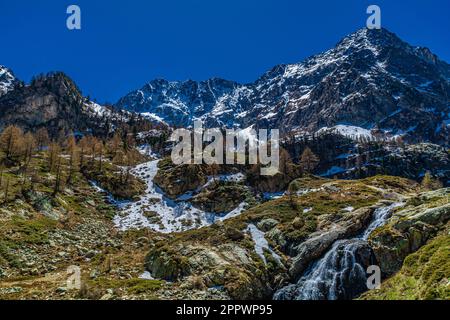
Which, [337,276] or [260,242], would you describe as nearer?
[337,276]

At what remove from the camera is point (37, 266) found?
5916 centimetres

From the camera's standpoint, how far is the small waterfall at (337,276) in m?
51.3

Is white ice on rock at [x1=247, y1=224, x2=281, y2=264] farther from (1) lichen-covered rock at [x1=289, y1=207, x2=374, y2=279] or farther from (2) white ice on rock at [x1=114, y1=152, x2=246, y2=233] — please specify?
(2) white ice on rock at [x1=114, y1=152, x2=246, y2=233]

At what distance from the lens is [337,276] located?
173 feet

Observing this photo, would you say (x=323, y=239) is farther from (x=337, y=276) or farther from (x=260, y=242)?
(x=260, y=242)

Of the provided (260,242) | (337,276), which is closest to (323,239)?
(337,276)

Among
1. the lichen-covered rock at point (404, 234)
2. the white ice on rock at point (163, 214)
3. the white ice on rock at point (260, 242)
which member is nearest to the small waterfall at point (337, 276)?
the lichen-covered rock at point (404, 234)

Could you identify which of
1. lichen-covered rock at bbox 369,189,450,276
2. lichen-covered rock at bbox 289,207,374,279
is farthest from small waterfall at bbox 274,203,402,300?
lichen-covered rock at bbox 369,189,450,276

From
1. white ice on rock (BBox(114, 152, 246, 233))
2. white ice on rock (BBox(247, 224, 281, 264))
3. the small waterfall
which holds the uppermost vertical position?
white ice on rock (BBox(114, 152, 246, 233))

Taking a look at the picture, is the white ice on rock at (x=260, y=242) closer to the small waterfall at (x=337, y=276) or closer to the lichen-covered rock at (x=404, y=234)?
the small waterfall at (x=337, y=276)

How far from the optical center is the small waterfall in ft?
168
